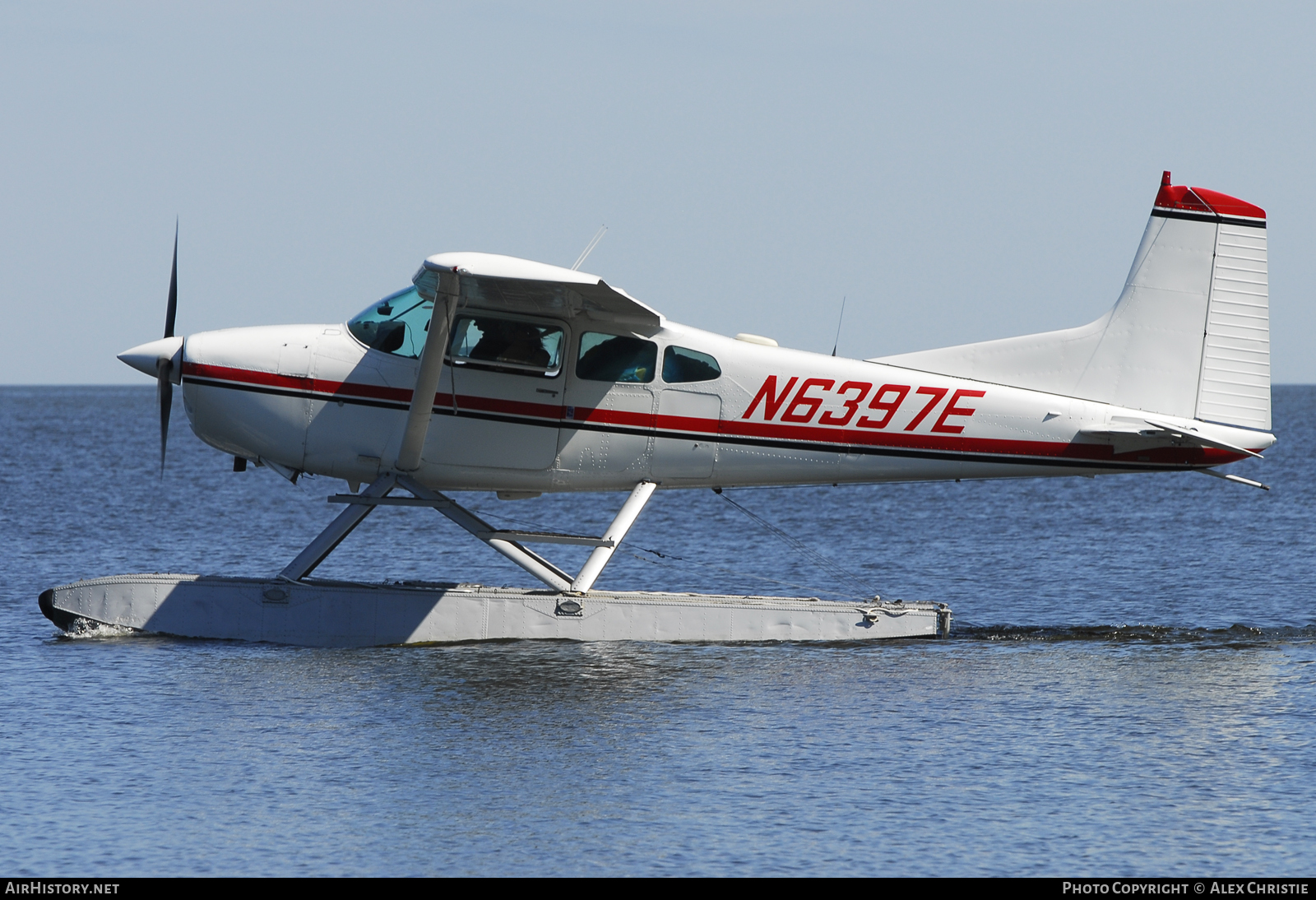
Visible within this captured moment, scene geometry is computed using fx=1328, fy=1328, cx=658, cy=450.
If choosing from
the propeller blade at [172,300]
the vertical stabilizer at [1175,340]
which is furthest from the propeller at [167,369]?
the vertical stabilizer at [1175,340]

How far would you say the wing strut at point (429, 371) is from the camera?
1099 centimetres

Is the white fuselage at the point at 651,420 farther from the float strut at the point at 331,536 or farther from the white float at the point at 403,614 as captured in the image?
the white float at the point at 403,614

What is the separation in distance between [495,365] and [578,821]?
5367 millimetres

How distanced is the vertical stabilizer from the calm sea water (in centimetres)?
240

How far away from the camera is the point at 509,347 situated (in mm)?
11898

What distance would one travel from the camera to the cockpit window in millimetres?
11930

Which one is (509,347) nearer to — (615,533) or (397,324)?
(397,324)

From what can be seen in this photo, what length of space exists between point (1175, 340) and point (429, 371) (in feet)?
22.4

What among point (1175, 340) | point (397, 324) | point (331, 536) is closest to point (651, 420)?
point (397, 324)

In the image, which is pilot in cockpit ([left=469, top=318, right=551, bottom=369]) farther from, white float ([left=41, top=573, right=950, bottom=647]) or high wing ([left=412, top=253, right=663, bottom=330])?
white float ([left=41, top=573, right=950, bottom=647])

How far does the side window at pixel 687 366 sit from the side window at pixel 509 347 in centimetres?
99

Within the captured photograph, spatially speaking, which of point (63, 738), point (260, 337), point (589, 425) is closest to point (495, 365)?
point (589, 425)

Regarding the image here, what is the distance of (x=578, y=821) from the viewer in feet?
24.5

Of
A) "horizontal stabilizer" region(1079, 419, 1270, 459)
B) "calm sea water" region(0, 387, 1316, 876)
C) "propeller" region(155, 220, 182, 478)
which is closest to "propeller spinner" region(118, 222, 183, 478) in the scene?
"propeller" region(155, 220, 182, 478)
